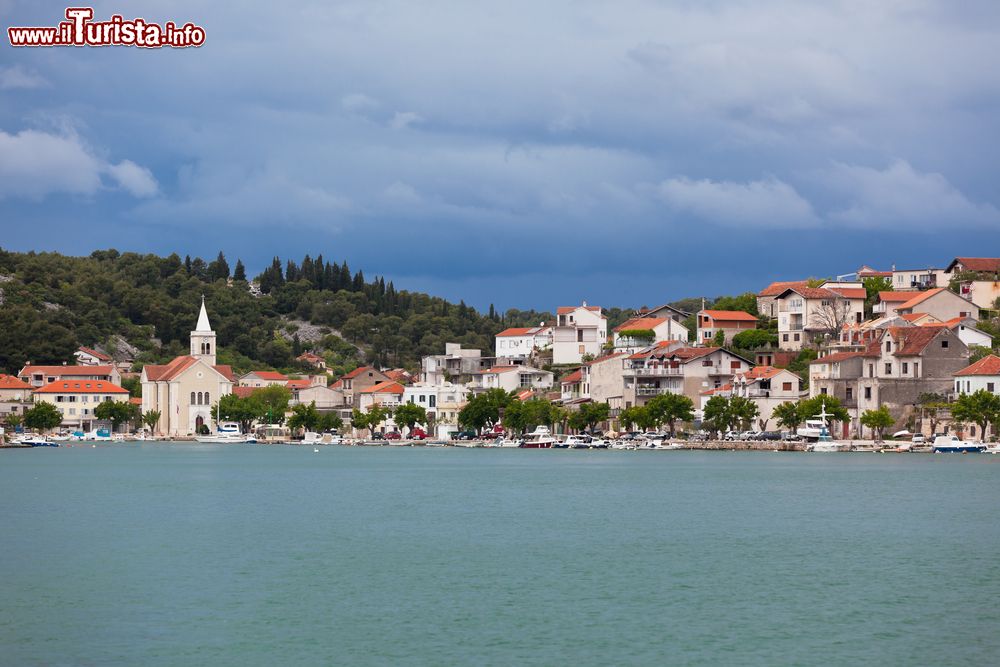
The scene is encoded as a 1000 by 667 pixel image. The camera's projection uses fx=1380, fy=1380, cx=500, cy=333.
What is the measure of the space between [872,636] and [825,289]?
75223mm

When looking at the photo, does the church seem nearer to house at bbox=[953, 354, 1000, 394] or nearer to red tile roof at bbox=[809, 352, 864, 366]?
red tile roof at bbox=[809, 352, 864, 366]

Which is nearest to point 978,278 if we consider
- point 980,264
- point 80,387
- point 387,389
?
point 980,264

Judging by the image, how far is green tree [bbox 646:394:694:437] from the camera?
88250 mm

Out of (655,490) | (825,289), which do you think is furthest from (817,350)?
(655,490)

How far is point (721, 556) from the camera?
32.9 meters

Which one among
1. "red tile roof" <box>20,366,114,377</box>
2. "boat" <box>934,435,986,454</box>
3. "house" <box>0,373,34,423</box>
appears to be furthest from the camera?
"red tile roof" <box>20,366,114,377</box>

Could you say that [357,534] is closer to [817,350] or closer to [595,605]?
[595,605]

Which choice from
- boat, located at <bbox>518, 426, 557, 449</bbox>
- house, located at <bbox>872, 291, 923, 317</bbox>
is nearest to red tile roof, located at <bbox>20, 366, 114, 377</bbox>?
boat, located at <bbox>518, 426, 557, 449</bbox>

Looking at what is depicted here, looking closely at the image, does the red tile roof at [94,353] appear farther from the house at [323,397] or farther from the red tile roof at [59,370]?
the house at [323,397]

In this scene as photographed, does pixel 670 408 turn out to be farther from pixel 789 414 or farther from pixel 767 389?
pixel 789 414

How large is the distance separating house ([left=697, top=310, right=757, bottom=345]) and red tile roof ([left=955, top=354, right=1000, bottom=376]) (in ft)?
84.2

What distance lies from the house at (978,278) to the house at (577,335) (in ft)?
94.9

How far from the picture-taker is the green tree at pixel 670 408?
290ft

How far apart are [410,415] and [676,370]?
94.5ft
